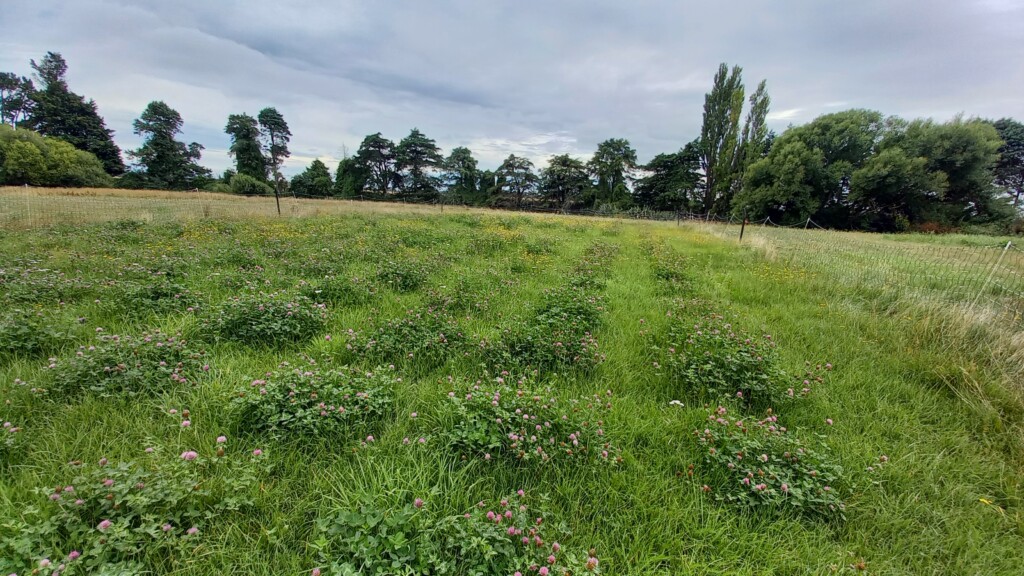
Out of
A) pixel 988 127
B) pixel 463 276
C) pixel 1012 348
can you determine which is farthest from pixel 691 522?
pixel 988 127

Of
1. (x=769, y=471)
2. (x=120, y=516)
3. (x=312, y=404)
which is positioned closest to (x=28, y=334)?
(x=312, y=404)

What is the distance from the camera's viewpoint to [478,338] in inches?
157

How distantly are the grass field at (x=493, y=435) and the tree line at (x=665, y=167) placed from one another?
1891 cm

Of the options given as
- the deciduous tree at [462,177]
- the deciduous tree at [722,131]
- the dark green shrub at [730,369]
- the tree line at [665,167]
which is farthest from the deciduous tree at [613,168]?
the dark green shrub at [730,369]

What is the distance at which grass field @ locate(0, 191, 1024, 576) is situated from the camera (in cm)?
163

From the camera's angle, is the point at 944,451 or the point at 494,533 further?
the point at 944,451

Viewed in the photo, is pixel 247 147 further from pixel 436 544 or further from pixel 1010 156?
pixel 1010 156

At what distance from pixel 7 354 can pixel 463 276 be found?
16.1 feet

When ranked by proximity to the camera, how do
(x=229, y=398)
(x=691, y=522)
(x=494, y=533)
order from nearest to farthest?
1. (x=494, y=533)
2. (x=691, y=522)
3. (x=229, y=398)

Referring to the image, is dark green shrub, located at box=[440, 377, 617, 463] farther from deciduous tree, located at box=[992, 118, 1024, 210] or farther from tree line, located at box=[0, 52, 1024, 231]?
deciduous tree, located at box=[992, 118, 1024, 210]

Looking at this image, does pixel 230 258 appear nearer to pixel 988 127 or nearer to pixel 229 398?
pixel 229 398

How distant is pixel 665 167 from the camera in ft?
154

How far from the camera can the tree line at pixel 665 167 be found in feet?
93.4

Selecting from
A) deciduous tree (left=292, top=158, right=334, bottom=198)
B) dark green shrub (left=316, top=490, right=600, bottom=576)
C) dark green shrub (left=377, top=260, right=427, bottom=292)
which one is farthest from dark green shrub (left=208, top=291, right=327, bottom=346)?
deciduous tree (left=292, top=158, right=334, bottom=198)
